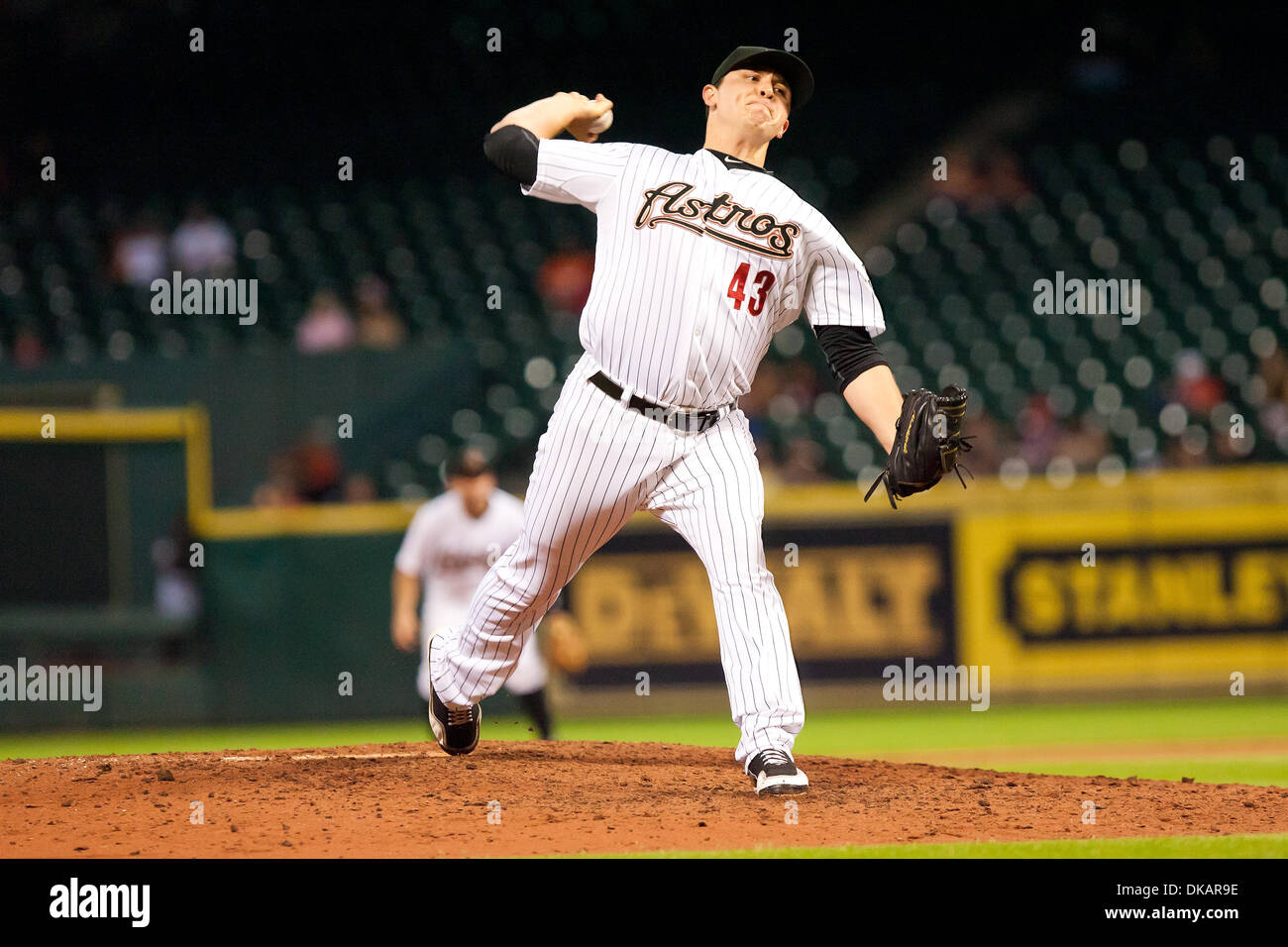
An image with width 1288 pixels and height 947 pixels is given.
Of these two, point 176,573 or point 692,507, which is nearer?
point 692,507

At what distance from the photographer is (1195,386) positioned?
35.1 feet

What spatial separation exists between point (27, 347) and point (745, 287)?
8.53m

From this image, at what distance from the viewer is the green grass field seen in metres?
6.70

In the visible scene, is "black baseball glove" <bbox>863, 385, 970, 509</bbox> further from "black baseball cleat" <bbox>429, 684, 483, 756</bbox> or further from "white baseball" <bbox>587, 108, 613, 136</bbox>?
"black baseball cleat" <bbox>429, 684, 483, 756</bbox>

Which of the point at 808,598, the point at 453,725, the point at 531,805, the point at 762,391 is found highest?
the point at 762,391

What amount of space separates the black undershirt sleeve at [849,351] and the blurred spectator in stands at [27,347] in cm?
789

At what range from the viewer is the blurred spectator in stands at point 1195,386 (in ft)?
34.8

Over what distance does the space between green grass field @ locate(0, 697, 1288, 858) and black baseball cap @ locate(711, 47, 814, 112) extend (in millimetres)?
3187

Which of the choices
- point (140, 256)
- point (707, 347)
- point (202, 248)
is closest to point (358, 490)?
point (202, 248)

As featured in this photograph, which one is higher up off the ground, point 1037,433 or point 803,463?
point 1037,433

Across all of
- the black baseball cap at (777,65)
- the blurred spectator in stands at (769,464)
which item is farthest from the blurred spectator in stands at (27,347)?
the black baseball cap at (777,65)

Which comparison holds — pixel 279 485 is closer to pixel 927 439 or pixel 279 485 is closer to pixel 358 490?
pixel 358 490
